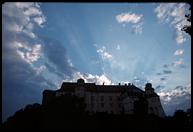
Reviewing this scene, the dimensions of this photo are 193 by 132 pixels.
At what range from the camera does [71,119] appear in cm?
3080

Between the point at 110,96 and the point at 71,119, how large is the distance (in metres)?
39.9

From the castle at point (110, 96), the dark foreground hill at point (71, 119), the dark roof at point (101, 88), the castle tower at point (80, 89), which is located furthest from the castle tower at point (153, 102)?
the dark foreground hill at point (71, 119)

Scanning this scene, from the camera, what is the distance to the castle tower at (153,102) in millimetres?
64469

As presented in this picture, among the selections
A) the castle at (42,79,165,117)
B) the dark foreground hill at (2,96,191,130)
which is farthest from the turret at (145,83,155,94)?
the dark foreground hill at (2,96,191,130)

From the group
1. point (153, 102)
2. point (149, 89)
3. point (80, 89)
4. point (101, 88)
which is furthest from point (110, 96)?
point (153, 102)

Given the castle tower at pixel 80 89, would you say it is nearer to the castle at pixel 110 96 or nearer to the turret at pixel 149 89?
the castle at pixel 110 96

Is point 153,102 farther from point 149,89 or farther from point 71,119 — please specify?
point 71,119

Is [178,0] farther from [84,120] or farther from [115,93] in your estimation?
[115,93]

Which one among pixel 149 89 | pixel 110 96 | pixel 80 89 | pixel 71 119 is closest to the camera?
pixel 71 119

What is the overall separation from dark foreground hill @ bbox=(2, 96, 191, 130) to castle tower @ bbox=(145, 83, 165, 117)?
28.2 meters

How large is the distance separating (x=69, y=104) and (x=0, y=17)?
35.8 metres

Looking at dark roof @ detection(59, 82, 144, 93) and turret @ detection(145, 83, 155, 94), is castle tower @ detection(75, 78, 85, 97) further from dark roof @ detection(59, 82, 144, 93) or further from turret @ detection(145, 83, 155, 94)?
turret @ detection(145, 83, 155, 94)

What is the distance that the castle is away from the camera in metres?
64.8

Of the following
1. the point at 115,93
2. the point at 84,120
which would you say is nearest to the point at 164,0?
the point at 84,120
